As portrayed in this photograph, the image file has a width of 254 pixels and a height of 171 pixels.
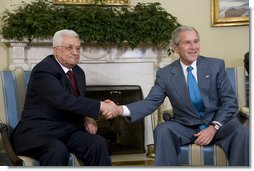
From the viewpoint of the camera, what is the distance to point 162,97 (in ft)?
6.50

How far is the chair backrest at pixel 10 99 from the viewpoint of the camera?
202 cm

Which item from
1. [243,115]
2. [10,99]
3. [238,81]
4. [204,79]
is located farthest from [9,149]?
[238,81]

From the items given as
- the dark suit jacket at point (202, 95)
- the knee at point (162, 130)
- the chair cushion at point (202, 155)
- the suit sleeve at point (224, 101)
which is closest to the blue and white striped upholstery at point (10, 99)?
the dark suit jacket at point (202, 95)

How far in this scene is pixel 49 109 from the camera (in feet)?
6.07

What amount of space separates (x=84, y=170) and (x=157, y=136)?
0.37 metres

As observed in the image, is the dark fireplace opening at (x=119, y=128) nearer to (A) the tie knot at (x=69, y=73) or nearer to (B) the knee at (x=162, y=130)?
(A) the tie knot at (x=69, y=73)

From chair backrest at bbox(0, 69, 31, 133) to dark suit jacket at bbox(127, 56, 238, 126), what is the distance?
24.5 inches

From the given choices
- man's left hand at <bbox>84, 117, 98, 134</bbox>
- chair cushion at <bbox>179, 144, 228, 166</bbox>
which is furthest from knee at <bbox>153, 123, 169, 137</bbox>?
man's left hand at <bbox>84, 117, 98, 134</bbox>

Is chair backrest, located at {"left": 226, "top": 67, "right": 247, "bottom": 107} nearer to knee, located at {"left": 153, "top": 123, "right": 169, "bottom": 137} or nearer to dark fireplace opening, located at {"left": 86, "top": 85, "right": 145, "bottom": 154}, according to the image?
knee, located at {"left": 153, "top": 123, "right": 169, "bottom": 137}

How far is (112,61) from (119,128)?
514 millimetres

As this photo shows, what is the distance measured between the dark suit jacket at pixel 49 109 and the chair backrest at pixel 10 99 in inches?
5.7

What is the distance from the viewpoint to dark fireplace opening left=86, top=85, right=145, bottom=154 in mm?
2621

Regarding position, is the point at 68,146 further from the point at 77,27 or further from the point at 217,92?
the point at 77,27

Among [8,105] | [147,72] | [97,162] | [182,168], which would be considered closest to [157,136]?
[182,168]
